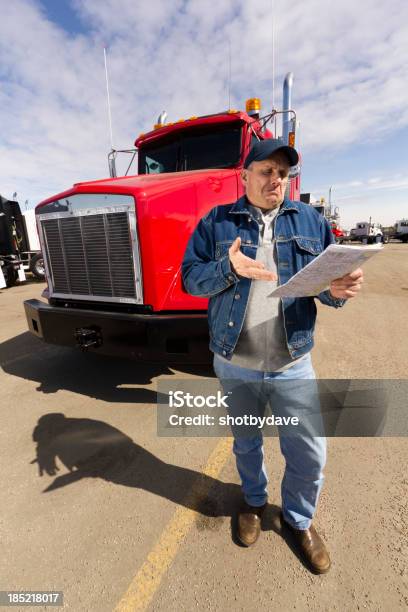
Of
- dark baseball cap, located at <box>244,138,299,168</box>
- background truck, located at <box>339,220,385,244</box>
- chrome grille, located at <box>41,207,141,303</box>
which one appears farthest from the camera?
background truck, located at <box>339,220,385,244</box>

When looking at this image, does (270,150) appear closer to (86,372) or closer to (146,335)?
(146,335)

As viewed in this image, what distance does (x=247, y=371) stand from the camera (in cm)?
170

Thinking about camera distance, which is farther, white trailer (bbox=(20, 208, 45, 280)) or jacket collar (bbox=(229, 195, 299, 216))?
white trailer (bbox=(20, 208, 45, 280))

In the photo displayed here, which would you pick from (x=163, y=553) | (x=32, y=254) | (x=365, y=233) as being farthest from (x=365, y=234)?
(x=163, y=553)

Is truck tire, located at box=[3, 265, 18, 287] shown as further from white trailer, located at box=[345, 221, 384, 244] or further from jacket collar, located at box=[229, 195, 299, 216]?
white trailer, located at box=[345, 221, 384, 244]

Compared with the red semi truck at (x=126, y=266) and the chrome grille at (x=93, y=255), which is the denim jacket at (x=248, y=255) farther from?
the chrome grille at (x=93, y=255)

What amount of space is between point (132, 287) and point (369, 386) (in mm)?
2647

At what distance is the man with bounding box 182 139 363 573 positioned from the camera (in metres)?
1.57

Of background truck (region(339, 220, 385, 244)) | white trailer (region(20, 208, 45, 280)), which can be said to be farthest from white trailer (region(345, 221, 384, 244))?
white trailer (region(20, 208, 45, 280))

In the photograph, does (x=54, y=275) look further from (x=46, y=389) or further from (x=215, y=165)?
(x=215, y=165)

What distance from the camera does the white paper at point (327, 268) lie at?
1.16 meters

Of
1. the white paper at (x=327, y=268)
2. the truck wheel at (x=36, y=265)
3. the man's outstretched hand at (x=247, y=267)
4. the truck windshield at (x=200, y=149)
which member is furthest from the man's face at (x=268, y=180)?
the truck wheel at (x=36, y=265)

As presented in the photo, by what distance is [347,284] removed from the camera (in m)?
1.42

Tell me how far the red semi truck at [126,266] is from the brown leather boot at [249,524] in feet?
3.83
